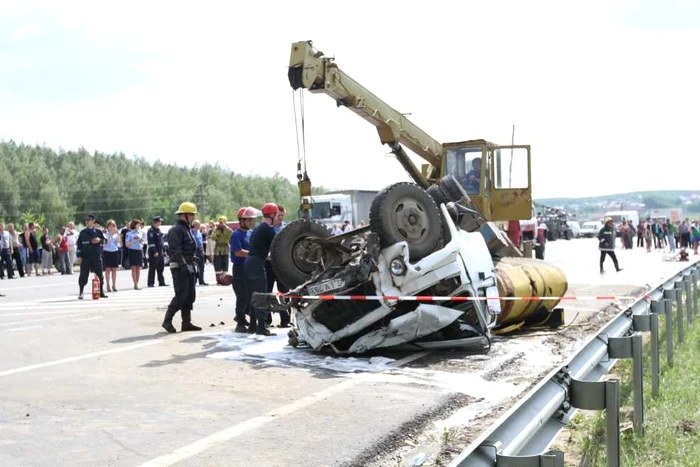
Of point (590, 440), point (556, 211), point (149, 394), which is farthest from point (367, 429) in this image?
point (556, 211)

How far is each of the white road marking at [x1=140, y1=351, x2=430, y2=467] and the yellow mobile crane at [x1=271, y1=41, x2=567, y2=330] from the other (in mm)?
2033

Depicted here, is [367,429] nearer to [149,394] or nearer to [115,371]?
[149,394]

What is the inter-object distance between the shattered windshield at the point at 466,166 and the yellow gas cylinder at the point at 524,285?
15.8 ft

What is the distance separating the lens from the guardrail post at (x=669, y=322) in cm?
840

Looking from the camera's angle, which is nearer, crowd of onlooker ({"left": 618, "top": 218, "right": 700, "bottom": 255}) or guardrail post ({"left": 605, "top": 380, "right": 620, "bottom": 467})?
guardrail post ({"left": 605, "top": 380, "right": 620, "bottom": 467})

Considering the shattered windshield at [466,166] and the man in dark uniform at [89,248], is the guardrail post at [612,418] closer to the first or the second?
the shattered windshield at [466,166]

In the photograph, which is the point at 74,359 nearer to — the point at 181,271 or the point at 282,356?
the point at 282,356

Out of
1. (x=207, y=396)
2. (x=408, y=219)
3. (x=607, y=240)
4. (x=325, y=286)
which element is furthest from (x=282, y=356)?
(x=607, y=240)

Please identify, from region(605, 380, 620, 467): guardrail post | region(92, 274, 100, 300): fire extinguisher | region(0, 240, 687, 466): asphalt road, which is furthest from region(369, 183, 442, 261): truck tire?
region(92, 274, 100, 300): fire extinguisher

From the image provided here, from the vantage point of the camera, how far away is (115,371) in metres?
9.22

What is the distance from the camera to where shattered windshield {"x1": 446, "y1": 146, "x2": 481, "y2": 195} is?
58.5ft

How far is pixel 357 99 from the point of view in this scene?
614 inches

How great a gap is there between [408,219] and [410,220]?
0.09 ft

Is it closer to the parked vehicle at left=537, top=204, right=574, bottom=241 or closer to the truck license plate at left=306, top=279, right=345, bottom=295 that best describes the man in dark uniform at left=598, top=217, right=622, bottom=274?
the truck license plate at left=306, top=279, right=345, bottom=295
